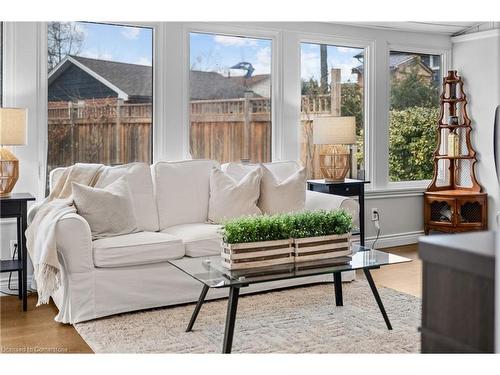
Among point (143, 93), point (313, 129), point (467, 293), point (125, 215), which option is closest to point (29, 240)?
point (125, 215)

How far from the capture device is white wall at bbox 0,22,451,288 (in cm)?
434

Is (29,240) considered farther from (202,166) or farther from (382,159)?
(382,159)

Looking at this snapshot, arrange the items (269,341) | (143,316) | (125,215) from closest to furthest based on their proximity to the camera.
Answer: (269,341) < (143,316) < (125,215)

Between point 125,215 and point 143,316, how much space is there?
0.70m

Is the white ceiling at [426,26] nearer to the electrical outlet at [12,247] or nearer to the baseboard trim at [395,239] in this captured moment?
the baseboard trim at [395,239]

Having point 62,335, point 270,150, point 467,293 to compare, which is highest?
point 270,150

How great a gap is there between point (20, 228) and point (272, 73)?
2.58 m

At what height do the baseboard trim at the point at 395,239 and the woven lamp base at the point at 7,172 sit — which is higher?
the woven lamp base at the point at 7,172

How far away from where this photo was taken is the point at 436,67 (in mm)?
6445

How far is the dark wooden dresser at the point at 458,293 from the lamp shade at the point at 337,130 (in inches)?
160

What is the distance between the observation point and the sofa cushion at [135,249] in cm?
364

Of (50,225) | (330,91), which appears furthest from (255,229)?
(330,91)

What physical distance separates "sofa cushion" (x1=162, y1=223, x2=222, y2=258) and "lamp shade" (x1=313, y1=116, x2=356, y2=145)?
5.23ft

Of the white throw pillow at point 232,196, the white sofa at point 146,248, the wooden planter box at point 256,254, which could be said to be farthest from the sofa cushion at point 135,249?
the wooden planter box at point 256,254
